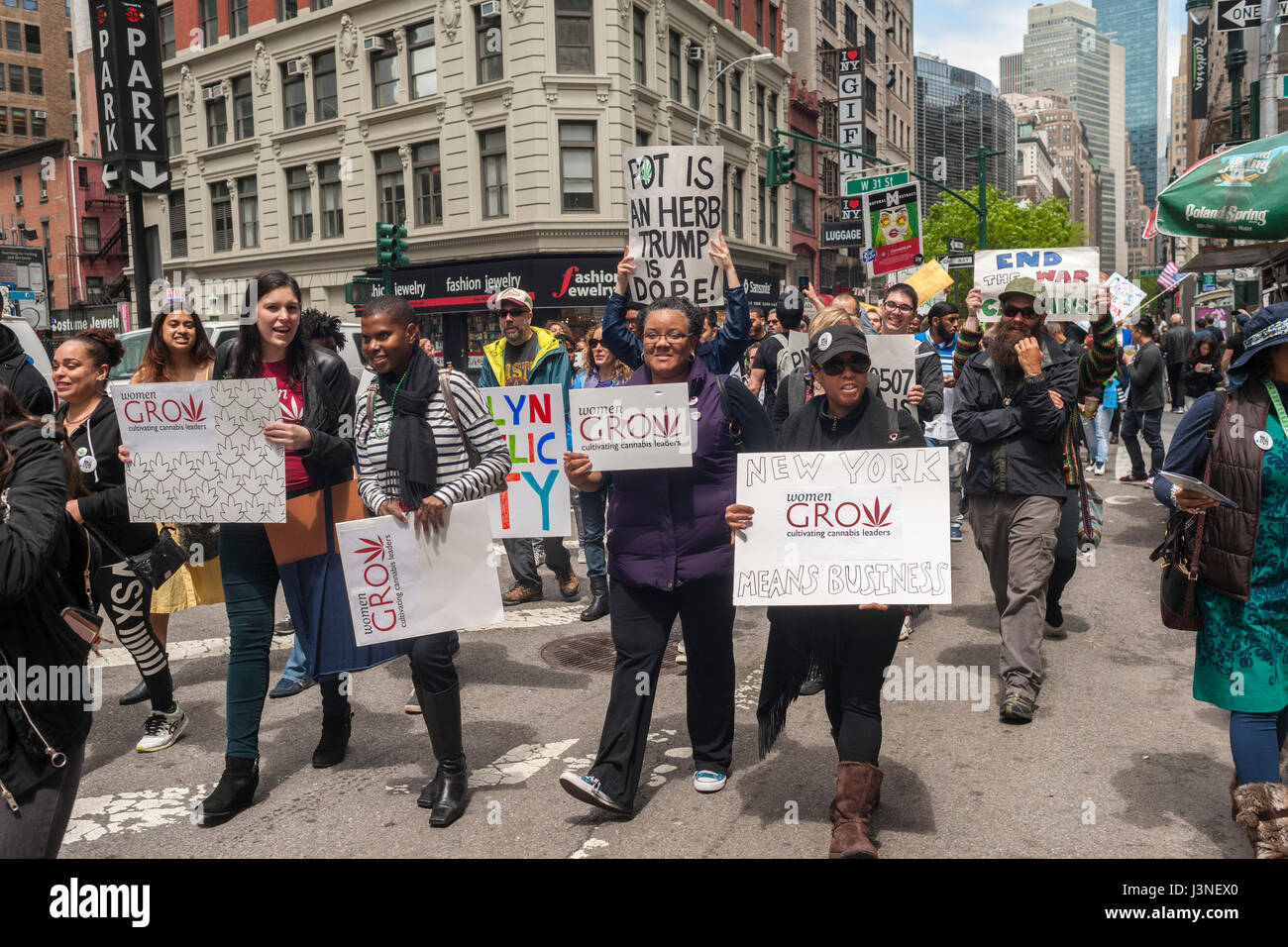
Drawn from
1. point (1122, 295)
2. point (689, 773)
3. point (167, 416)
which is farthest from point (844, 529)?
point (1122, 295)

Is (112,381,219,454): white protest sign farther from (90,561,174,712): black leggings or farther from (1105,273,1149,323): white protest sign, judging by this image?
(1105,273,1149,323): white protest sign

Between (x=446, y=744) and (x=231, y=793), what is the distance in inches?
35.4

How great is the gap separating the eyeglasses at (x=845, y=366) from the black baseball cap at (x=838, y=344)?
0.02m

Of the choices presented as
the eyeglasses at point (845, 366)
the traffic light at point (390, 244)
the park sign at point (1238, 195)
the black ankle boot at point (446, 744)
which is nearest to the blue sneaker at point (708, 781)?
the black ankle boot at point (446, 744)

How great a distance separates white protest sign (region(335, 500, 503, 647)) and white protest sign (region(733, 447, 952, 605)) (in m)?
1.13

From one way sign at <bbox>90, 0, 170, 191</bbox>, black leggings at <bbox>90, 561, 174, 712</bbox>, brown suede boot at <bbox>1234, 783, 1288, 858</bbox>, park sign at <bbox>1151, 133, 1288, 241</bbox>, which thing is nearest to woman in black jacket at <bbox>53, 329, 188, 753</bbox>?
black leggings at <bbox>90, 561, 174, 712</bbox>

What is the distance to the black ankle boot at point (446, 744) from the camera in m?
4.25

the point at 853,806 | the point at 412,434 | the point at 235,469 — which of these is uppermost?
the point at 412,434

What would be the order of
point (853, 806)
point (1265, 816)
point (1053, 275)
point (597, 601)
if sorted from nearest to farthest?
point (1265, 816)
point (853, 806)
point (1053, 275)
point (597, 601)

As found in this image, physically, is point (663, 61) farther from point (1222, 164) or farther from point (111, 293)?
point (111, 293)

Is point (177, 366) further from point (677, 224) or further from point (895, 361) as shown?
point (895, 361)

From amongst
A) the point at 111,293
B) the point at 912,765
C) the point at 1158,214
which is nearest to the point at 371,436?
the point at 912,765

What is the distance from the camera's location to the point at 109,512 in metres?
4.76

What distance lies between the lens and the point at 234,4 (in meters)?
33.3
